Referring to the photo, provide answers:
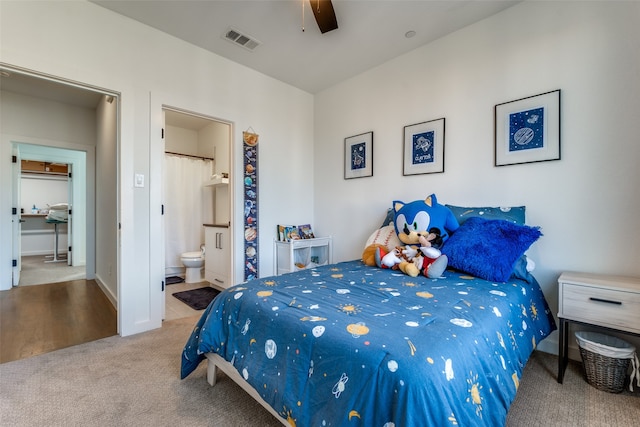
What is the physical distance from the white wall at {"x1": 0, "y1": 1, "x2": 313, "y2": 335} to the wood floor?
0.48m

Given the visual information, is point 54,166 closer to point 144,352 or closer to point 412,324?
point 144,352

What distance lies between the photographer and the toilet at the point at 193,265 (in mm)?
4074

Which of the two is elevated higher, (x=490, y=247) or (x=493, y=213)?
(x=493, y=213)

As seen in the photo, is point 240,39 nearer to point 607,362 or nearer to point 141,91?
point 141,91

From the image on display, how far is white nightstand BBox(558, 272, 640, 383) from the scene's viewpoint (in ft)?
4.85

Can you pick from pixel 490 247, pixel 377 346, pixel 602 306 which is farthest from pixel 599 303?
pixel 377 346

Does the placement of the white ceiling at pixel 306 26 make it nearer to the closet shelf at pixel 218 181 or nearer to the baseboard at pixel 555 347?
the closet shelf at pixel 218 181

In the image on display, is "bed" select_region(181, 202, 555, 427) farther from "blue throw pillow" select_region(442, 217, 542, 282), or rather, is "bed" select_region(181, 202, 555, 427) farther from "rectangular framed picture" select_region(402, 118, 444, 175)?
"rectangular framed picture" select_region(402, 118, 444, 175)

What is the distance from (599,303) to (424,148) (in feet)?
5.66

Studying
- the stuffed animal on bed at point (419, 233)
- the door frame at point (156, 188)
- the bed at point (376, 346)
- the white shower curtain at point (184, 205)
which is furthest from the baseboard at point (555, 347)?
the white shower curtain at point (184, 205)

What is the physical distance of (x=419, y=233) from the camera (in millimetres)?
2125

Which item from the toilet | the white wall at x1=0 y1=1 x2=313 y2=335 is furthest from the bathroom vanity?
the white wall at x1=0 y1=1 x2=313 y2=335

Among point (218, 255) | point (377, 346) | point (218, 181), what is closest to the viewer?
point (377, 346)

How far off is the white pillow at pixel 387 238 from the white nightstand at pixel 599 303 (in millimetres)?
1094
